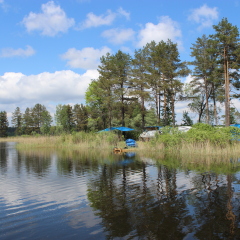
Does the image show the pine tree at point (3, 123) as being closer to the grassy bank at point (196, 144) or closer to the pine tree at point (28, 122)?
the pine tree at point (28, 122)

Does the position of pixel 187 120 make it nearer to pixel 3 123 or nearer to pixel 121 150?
pixel 121 150

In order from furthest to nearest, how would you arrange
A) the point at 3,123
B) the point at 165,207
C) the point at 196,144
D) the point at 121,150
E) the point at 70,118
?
the point at 3,123, the point at 70,118, the point at 121,150, the point at 196,144, the point at 165,207

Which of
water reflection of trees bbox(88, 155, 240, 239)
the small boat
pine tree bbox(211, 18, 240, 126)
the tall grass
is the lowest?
the small boat

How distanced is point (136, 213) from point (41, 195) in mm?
3628

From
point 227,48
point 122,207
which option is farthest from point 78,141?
point 122,207

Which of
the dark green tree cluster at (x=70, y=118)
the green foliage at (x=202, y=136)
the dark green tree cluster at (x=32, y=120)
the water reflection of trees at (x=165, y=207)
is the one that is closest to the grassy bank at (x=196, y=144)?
the green foliage at (x=202, y=136)

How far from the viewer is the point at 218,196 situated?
7566mm

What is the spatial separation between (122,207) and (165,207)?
1.11m

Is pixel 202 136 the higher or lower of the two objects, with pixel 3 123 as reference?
lower

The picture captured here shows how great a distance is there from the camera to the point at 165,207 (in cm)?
660

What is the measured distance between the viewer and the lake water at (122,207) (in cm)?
517

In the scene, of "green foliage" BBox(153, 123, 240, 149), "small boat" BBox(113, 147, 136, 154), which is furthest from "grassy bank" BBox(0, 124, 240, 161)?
"small boat" BBox(113, 147, 136, 154)

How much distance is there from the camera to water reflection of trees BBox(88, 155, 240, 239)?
16.8ft

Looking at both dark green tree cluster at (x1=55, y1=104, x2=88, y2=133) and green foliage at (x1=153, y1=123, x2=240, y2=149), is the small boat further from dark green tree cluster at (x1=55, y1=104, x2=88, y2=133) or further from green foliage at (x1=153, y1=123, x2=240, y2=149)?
dark green tree cluster at (x1=55, y1=104, x2=88, y2=133)
